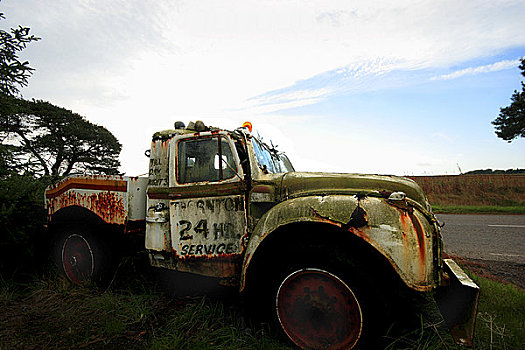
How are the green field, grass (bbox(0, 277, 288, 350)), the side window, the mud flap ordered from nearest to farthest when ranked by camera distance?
the mud flap < grass (bbox(0, 277, 288, 350)) < the side window < the green field

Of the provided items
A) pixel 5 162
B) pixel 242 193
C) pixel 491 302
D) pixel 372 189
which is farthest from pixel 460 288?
pixel 5 162

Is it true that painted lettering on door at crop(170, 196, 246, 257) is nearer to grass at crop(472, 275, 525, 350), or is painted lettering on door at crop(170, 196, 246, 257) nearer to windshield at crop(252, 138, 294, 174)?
windshield at crop(252, 138, 294, 174)

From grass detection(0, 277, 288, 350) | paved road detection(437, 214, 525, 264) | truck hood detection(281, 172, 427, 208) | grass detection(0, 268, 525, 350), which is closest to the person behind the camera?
grass detection(0, 268, 525, 350)

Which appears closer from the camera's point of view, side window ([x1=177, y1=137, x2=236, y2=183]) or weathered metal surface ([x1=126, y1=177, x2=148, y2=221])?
side window ([x1=177, y1=137, x2=236, y2=183])

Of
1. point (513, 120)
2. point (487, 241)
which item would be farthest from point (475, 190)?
point (487, 241)

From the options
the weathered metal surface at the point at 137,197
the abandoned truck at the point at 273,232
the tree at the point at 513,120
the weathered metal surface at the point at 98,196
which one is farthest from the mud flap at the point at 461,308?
the tree at the point at 513,120

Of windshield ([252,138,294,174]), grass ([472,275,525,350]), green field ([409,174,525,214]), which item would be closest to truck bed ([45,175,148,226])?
windshield ([252,138,294,174])

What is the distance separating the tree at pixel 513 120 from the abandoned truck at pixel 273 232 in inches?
763

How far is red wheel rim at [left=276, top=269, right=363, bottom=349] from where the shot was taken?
241cm

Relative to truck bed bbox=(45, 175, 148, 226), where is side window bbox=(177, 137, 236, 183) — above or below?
above

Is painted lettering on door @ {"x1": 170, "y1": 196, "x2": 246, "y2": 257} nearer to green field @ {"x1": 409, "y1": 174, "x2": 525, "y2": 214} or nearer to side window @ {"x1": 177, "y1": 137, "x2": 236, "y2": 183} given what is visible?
side window @ {"x1": 177, "y1": 137, "x2": 236, "y2": 183}

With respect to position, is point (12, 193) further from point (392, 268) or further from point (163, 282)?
point (392, 268)

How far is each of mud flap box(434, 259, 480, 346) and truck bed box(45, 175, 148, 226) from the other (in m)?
3.42

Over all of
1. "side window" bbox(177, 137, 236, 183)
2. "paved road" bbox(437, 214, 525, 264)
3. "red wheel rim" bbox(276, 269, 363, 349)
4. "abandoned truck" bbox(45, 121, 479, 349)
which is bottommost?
"paved road" bbox(437, 214, 525, 264)
